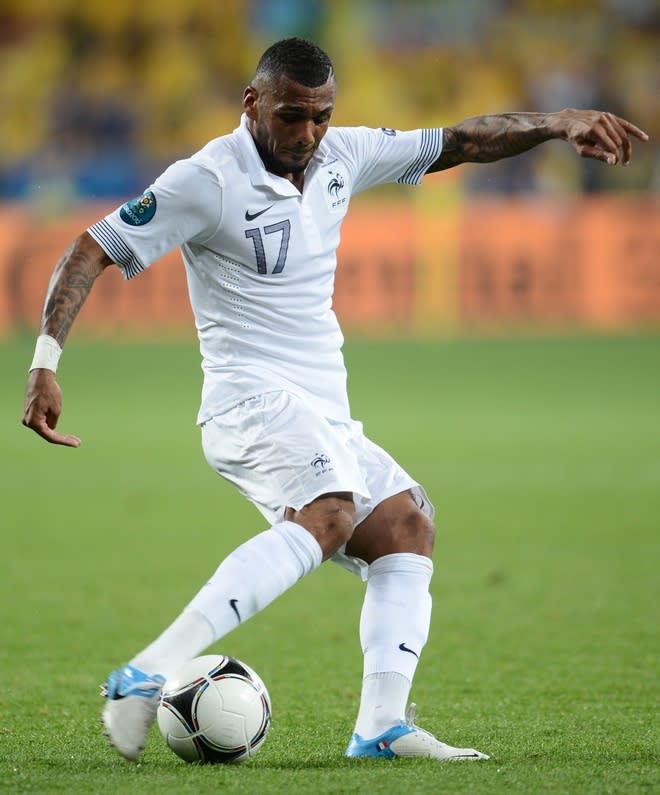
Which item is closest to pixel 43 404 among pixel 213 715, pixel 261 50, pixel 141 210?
pixel 141 210

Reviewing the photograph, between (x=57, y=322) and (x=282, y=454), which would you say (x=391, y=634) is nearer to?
(x=282, y=454)

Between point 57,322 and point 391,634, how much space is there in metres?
1.23

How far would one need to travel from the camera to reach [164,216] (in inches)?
148

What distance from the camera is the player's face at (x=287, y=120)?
382 cm

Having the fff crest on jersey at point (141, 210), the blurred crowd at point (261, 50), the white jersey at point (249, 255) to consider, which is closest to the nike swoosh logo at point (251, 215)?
the white jersey at point (249, 255)

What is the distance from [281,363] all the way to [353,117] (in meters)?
19.8

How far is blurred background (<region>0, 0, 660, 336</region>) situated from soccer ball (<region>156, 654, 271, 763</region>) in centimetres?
1586

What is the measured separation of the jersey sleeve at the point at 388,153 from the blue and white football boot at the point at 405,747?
5.25ft

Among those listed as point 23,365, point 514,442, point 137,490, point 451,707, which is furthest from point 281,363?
point 23,365

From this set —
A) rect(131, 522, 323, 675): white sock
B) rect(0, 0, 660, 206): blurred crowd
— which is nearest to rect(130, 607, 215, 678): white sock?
rect(131, 522, 323, 675): white sock

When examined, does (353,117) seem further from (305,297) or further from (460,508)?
(305,297)

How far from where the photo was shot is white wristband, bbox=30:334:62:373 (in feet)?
12.0

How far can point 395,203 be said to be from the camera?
66.5 ft

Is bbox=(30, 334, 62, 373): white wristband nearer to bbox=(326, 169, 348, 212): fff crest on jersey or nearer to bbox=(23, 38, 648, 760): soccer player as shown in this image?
bbox=(23, 38, 648, 760): soccer player
